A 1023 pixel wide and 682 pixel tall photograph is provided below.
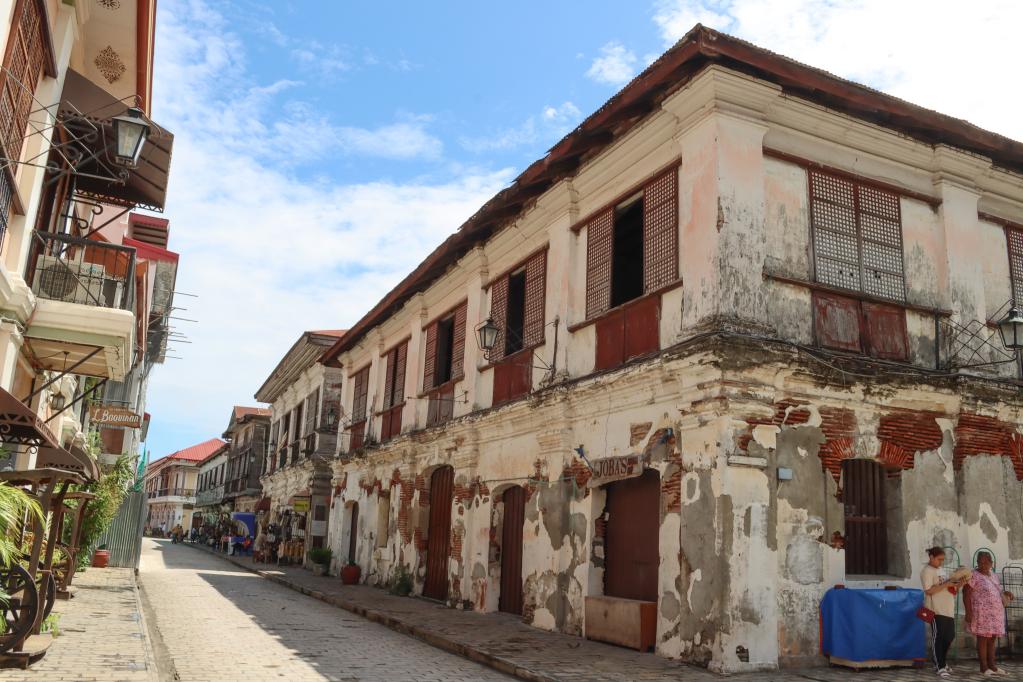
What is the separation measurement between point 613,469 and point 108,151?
6882 millimetres

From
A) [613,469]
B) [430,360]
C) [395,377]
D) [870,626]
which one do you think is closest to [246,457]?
[395,377]

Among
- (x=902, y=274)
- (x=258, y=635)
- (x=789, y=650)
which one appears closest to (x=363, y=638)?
(x=258, y=635)

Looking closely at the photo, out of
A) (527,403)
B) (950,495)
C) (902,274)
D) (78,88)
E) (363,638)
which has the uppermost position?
(78,88)

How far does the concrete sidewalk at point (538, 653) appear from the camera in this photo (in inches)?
317

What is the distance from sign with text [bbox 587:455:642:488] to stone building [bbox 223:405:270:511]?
95.5 feet

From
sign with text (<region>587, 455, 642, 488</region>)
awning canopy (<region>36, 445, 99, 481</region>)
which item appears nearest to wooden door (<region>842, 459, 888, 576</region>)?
sign with text (<region>587, 455, 642, 488</region>)

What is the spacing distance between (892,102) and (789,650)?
6.30m

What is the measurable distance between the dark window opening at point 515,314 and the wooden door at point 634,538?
3.71 m

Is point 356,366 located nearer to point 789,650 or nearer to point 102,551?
point 102,551

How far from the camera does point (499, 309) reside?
48.1ft

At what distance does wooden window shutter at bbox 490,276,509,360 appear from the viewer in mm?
14266

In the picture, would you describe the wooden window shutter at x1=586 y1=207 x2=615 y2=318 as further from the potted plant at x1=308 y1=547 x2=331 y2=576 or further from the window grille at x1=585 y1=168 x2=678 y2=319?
the potted plant at x1=308 y1=547 x2=331 y2=576

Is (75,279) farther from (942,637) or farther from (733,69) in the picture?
(942,637)

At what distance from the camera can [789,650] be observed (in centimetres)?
849
